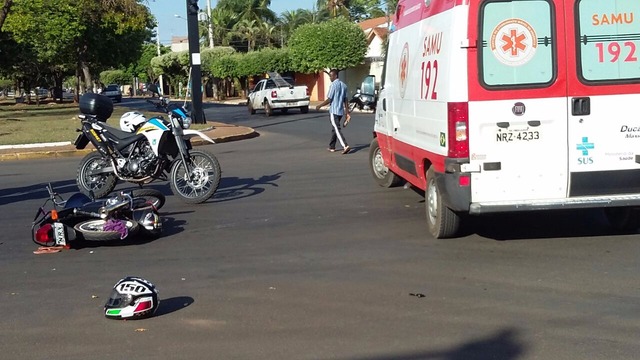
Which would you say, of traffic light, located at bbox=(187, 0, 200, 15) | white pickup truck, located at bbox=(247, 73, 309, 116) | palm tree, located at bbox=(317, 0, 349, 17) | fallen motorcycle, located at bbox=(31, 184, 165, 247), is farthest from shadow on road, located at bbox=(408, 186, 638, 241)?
palm tree, located at bbox=(317, 0, 349, 17)

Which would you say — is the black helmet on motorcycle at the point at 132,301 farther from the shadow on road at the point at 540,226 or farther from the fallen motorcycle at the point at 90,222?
the shadow on road at the point at 540,226

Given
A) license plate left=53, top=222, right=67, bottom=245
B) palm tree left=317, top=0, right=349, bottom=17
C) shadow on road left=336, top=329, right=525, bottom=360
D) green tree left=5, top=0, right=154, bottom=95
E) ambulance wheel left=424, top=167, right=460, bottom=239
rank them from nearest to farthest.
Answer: shadow on road left=336, top=329, right=525, bottom=360, ambulance wheel left=424, top=167, right=460, bottom=239, license plate left=53, top=222, right=67, bottom=245, green tree left=5, top=0, right=154, bottom=95, palm tree left=317, top=0, right=349, bottom=17

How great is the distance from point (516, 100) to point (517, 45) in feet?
1.64

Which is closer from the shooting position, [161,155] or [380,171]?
[161,155]

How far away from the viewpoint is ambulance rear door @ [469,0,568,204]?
752 cm

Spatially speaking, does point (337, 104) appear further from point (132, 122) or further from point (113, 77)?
point (113, 77)

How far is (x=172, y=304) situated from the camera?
6.41m

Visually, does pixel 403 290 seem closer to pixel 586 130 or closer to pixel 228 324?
pixel 228 324

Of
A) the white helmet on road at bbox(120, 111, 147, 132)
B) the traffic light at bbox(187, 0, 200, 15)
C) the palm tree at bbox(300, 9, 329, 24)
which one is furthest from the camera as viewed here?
the palm tree at bbox(300, 9, 329, 24)

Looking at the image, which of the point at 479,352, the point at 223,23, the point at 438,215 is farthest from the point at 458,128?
the point at 223,23

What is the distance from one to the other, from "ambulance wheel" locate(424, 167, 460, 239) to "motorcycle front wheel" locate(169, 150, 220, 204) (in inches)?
139

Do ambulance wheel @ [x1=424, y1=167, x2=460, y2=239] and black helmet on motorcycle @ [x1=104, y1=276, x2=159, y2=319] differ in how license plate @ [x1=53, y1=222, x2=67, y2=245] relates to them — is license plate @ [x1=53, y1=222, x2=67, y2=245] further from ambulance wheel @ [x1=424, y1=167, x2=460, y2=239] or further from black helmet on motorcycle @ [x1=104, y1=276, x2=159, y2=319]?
ambulance wheel @ [x1=424, y1=167, x2=460, y2=239]

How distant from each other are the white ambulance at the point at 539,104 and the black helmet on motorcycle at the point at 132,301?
3.03m

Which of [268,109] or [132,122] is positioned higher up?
[132,122]
